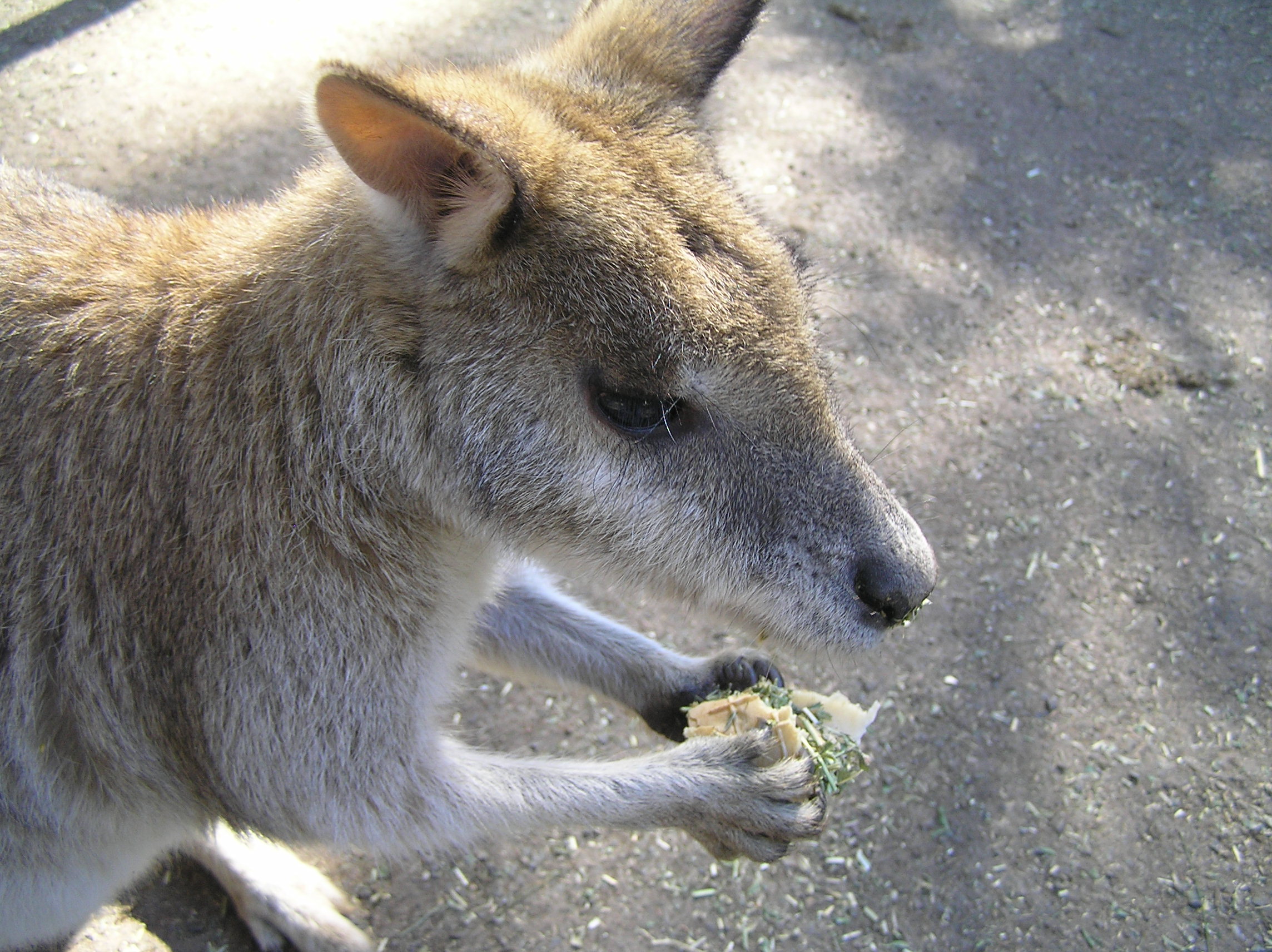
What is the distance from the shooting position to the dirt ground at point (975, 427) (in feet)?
9.81

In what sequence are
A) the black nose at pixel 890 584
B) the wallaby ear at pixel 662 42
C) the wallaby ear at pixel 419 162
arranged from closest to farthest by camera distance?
the wallaby ear at pixel 419 162 < the black nose at pixel 890 584 < the wallaby ear at pixel 662 42

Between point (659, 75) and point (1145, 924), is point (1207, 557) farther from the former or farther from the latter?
point (659, 75)

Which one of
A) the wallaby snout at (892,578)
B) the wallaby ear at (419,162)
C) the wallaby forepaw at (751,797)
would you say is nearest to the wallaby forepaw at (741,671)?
the wallaby forepaw at (751,797)

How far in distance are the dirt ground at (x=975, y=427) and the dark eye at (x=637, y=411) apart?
1.92ft

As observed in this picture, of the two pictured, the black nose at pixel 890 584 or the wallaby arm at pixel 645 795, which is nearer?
the black nose at pixel 890 584

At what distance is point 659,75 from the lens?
7.20 ft

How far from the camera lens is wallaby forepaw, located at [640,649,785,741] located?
2754 mm

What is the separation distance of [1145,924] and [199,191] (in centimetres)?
491

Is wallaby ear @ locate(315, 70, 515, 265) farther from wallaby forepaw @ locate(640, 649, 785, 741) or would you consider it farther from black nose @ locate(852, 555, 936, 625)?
wallaby forepaw @ locate(640, 649, 785, 741)

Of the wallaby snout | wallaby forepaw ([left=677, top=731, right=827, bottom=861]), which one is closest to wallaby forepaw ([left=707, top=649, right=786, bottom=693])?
wallaby forepaw ([left=677, top=731, right=827, bottom=861])

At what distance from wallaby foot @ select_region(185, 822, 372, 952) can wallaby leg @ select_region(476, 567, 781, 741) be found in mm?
844

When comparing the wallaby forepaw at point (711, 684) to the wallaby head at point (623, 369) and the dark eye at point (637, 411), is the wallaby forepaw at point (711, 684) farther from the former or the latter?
the dark eye at point (637, 411)

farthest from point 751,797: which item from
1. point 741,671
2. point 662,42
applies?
point 662,42

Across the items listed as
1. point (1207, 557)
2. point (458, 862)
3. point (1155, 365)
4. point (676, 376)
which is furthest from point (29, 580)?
point (1155, 365)
